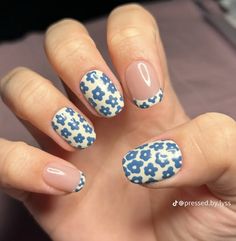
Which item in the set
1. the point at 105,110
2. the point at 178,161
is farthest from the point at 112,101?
the point at 178,161

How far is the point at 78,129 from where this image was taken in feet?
1.76

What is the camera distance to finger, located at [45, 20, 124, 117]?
0.53 meters

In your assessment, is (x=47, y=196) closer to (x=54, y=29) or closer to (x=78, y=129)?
(x=78, y=129)

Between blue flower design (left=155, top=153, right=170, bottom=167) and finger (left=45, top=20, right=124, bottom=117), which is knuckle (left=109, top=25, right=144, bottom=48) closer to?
finger (left=45, top=20, right=124, bottom=117)

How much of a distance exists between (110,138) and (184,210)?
0.48 ft

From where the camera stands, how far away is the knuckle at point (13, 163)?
53 centimetres

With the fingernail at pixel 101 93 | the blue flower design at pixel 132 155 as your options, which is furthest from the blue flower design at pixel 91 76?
the blue flower design at pixel 132 155

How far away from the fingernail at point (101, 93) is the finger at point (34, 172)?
9 cm

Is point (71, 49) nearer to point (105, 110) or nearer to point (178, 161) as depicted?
point (105, 110)

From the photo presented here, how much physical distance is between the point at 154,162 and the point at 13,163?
0.18 metres

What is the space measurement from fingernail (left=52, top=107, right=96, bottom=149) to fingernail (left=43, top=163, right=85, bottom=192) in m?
0.03

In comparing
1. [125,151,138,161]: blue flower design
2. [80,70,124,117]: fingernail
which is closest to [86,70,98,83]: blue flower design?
[80,70,124,117]: fingernail

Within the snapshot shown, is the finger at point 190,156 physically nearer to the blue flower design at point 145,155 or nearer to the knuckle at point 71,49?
the blue flower design at point 145,155

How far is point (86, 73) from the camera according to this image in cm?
54
